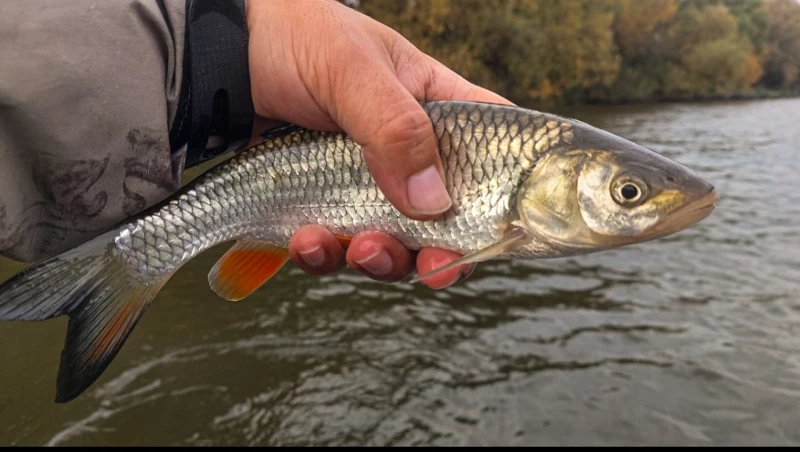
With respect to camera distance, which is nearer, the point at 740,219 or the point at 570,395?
the point at 570,395

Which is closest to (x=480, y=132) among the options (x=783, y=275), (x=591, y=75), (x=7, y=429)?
(x=7, y=429)

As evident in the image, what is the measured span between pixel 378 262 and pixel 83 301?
55.8 inches

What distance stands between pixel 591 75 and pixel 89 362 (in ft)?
196

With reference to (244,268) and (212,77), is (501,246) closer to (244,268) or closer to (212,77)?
(244,268)

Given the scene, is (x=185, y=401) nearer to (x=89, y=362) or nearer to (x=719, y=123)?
(x=89, y=362)

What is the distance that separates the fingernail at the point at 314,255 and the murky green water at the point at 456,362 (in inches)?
136

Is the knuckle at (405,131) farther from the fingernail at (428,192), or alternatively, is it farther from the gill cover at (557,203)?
the gill cover at (557,203)

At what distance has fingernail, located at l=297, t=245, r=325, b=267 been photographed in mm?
3251

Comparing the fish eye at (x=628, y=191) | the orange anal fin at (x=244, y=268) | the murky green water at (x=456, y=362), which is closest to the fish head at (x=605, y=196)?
the fish eye at (x=628, y=191)

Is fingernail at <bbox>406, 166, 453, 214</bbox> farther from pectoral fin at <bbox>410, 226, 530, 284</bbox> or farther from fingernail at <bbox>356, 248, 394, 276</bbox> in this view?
fingernail at <bbox>356, 248, 394, 276</bbox>

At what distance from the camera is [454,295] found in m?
9.79

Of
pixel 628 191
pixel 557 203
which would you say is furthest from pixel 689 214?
pixel 557 203

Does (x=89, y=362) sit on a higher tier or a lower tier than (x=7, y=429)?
higher

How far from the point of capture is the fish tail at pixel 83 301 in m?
2.61
